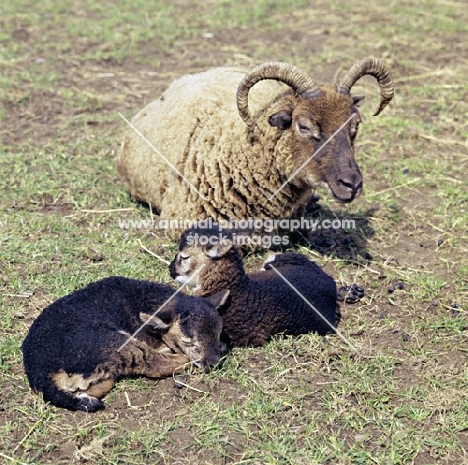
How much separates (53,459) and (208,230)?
8.20 feet

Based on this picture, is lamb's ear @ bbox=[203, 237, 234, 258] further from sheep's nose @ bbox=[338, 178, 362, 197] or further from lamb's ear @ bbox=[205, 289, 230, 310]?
sheep's nose @ bbox=[338, 178, 362, 197]

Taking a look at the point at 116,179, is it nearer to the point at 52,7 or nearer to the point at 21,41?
the point at 21,41

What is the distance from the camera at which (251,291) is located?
6.60 metres

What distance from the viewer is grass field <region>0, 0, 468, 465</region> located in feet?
18.4

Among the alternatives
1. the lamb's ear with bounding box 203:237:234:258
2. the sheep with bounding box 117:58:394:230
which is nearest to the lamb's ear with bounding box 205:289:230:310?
the lamb's ear with bounding box 203:237:234:258

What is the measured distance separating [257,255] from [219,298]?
194 centimetres

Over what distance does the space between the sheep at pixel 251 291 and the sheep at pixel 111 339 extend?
0.90 feet

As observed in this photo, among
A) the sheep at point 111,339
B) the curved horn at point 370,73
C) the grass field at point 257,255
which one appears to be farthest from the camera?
the curved horn at point 370,73

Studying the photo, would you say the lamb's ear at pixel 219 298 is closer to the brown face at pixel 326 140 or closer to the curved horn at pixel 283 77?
the brown face at pixel 326 140

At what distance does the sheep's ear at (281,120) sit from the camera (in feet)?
25.3

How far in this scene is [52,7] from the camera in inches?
602

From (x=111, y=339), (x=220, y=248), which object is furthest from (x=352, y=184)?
(x=111, y=339)

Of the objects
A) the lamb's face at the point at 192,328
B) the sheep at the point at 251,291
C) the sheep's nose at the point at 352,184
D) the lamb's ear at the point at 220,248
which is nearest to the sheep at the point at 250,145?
the sheep's nose at the point at 352,184

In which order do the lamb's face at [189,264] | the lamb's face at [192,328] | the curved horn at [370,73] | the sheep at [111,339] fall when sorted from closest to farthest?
the sheep at [111,339] < the lamb's face at [192,328] < the lamb's face at [189,264] < the curved horn at [370,73]
